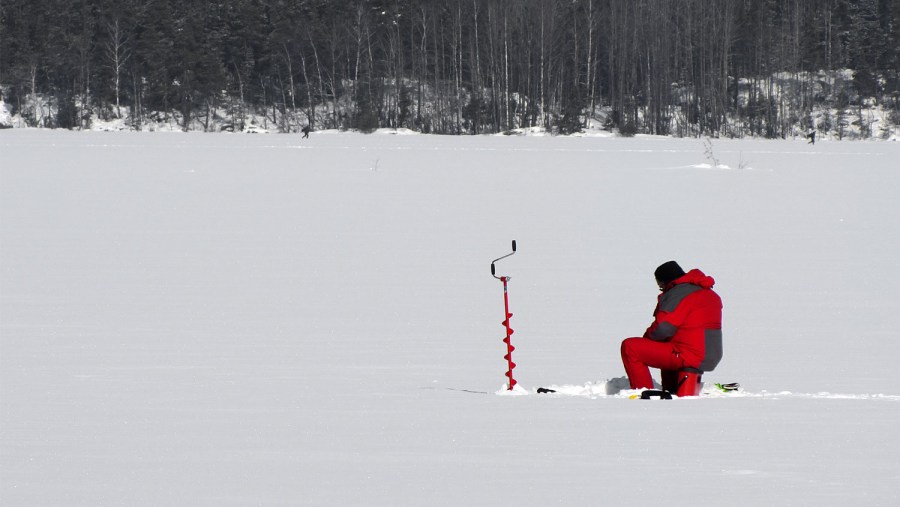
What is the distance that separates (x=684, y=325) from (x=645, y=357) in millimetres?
251

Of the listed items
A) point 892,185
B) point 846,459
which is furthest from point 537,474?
point 892,185

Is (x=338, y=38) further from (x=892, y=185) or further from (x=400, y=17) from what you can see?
(x=892, y=185)

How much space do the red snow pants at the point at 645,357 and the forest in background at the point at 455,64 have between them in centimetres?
5390

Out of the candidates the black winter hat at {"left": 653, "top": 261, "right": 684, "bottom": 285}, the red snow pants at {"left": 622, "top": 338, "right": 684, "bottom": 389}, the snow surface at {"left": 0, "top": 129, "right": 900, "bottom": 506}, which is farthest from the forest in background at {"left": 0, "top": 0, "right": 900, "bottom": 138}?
the black winter hat at {"left": 653, "top": 261, "right": 684, "bottom": 285}

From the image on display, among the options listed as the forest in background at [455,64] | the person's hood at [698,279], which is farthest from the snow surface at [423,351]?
the forest in background at [455,64]

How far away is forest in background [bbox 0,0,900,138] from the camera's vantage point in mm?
63781

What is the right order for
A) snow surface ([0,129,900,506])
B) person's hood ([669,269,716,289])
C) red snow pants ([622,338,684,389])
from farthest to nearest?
red snow pants ([622,338,684,389]) < person's hood ([669,269,716,289]) < snow surface ([0,129,900,506])

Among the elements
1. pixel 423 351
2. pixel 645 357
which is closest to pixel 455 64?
pixel 423 351

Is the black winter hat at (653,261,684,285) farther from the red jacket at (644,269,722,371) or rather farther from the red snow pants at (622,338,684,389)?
the red snow pants at (622,338,684,389)

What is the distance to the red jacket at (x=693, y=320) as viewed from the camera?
6.69 meters

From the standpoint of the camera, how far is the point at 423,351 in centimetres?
882

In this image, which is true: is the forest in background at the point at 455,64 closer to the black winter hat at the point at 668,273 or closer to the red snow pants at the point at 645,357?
the red snow pants at the point at 645,357

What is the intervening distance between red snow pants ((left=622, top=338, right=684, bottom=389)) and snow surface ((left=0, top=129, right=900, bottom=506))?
0.16 meters

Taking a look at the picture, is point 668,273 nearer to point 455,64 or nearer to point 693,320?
point 693,320
